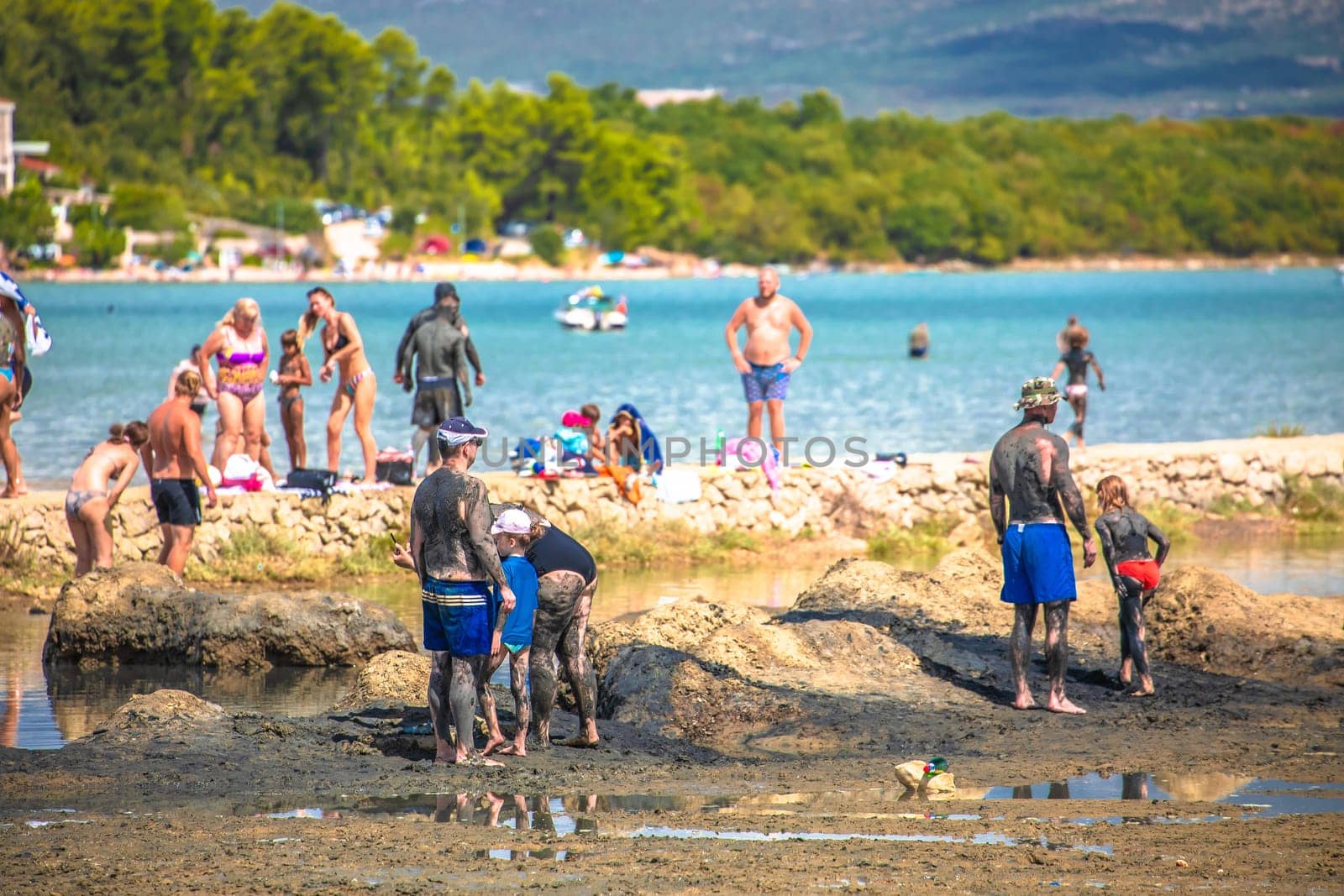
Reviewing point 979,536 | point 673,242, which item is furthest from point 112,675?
point 673,242

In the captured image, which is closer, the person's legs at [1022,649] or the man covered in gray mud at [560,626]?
the man covered in gray mud at [560,626]

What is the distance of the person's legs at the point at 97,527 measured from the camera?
12.7m

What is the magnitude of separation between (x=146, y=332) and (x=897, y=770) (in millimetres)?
72278

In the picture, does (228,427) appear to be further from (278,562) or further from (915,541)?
(915,541)

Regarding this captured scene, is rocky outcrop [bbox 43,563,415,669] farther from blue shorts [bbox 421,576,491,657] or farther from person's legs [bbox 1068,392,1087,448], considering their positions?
person's legs [bbox 1068,392,1087,448]

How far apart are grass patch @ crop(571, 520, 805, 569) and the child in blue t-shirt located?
22.8 ft

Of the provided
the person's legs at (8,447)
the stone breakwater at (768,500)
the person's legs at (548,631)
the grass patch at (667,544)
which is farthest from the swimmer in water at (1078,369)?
the person's legs at (548,631)

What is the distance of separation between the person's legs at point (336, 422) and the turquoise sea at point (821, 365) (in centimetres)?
498

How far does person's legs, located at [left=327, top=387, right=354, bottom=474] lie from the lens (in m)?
16.2

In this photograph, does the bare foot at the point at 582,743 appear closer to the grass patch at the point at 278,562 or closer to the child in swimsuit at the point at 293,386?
the grass patch at the point at 278,562

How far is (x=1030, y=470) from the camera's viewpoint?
389 inches

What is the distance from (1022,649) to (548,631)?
→ 2.86 meters

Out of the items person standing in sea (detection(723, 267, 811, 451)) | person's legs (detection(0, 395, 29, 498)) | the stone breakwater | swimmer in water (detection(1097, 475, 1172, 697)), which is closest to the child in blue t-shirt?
swimmer in water (detection(1097, 475, 1172, 697))

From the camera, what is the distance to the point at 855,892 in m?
6.59
